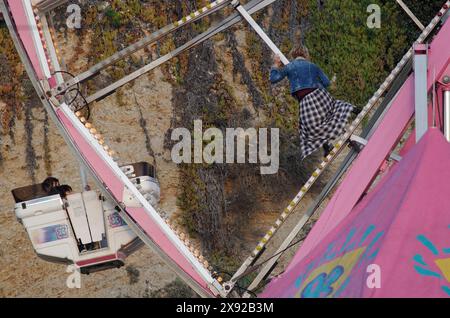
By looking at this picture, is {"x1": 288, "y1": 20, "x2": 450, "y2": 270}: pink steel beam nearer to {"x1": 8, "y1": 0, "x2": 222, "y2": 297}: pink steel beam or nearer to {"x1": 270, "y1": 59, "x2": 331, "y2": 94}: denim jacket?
{"x1": 270, "y1": 59, "x2": 331, "y2": 94}: denim jacket

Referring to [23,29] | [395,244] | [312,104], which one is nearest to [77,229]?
[23,29]

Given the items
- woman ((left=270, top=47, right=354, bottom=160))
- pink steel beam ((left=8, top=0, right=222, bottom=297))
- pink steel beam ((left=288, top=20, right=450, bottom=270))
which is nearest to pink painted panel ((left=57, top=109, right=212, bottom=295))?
pink steel beam ((left=8, top=0, right=222, bottom=297))

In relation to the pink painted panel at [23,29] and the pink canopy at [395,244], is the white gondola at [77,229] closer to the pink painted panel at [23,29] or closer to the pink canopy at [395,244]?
the pink painted panel at [23,29]

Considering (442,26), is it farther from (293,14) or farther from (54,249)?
(293,14)

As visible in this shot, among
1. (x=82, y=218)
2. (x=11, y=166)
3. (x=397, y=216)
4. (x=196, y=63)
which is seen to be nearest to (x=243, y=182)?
(x=196, y=63)

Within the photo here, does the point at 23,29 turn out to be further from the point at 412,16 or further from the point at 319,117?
the point at 412,16

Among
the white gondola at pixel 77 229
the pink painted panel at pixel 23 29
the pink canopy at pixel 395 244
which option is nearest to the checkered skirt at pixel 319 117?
the white gondola at pixel 77 229
